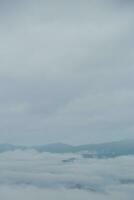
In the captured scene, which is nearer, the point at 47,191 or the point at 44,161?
the point at 47,191

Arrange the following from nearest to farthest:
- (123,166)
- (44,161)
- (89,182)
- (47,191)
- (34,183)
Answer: (47,191) < (34,183) < (89,182) < (44,161) < (123,166)

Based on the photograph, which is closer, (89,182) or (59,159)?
(89,182)

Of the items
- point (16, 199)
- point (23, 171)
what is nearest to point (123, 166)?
point (23, 171)

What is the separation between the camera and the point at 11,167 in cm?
7719

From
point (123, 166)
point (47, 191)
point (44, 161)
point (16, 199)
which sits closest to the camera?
point (16, 199)

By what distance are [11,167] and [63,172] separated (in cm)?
1034

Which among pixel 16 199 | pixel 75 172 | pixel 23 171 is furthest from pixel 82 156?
pixel 16 199

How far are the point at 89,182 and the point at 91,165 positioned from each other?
8.49 metres

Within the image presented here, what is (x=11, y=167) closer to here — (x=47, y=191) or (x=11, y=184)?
(x=11, y=184)

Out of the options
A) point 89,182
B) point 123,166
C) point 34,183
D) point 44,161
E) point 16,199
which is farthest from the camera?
point 123,166

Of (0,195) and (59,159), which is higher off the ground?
(59,159)

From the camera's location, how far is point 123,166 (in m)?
88.3

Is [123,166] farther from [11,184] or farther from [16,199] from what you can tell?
[16,199]

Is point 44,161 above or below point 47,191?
above
